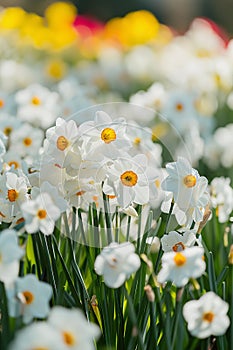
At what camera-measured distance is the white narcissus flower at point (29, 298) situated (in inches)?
42.4

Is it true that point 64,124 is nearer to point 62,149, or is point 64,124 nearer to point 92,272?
point 62,149

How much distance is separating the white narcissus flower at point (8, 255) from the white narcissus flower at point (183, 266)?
236mm

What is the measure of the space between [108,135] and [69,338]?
56 cm

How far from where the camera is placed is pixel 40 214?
1.17 metres

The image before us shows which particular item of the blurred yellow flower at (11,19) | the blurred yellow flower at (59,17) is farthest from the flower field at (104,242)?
the blurred yellow flower at (59,17)

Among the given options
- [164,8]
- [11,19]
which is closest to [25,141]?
[11,19]

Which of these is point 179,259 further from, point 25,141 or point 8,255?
point 25,141

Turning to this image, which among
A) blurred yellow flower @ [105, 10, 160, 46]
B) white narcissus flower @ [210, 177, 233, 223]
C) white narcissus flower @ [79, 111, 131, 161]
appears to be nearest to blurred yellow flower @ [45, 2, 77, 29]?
blurred yellow flower @ [105, 10, 160, 46]

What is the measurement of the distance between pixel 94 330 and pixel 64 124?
0.57 m

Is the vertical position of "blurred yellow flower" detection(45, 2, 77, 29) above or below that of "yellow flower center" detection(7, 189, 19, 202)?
above

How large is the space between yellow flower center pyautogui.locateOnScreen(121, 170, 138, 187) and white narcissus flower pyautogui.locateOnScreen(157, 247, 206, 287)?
22cm

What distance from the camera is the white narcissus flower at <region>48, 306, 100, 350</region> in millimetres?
921

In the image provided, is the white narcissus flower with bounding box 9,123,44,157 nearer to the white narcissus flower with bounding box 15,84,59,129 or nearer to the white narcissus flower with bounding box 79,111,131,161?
the white narcissus flower with bounding box 15,84,59,129

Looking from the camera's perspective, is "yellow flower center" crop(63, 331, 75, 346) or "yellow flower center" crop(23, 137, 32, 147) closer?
"yellow flower center" crop(63, 331, 75, 346)
